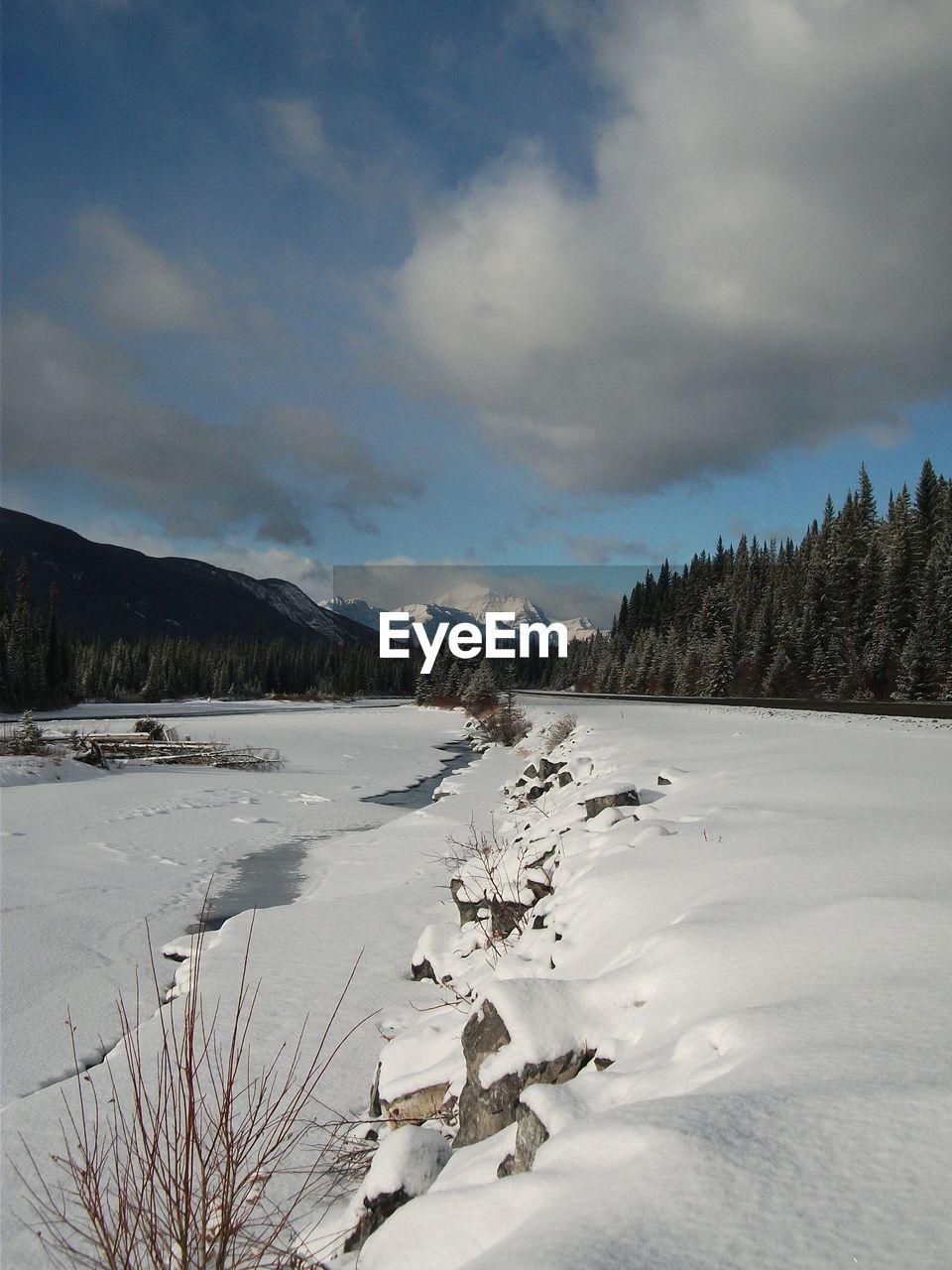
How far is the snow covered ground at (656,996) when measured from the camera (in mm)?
1884

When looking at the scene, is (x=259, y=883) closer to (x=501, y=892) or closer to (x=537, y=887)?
(x=501, y=892)

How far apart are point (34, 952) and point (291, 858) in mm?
5858

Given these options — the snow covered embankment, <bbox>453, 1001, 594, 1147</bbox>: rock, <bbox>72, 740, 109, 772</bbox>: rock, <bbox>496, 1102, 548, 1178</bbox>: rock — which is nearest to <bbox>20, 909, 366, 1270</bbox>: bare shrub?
the snow covered embankment

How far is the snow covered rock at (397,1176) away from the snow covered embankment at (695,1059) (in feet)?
0.03

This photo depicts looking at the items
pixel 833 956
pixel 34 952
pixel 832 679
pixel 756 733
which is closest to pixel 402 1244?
pixel 833 956

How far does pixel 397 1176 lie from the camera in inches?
129

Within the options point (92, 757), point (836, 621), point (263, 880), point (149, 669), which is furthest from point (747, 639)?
point (149, 669)

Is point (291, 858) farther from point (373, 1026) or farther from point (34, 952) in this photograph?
point (373, 1026)

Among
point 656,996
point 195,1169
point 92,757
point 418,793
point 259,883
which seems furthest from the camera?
point 92,757

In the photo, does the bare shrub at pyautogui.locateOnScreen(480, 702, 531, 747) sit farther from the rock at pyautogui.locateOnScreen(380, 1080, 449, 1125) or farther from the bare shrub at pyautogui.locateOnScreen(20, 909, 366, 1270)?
the rock at pyautogui.locateOnScreen(380, 1080, 449, 1125)

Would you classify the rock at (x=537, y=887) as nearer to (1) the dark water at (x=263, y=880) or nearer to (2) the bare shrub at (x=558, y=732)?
(1) the dark water at (x=263, y=880)

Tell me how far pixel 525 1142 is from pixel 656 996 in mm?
1161

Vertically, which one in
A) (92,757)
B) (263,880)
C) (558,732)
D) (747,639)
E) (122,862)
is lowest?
(263,880)

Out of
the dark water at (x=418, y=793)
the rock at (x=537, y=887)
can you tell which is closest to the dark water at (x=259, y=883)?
the rock at (x=537, y=887)
